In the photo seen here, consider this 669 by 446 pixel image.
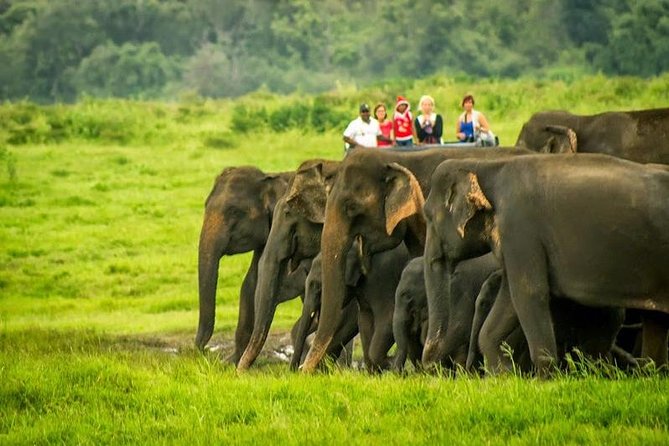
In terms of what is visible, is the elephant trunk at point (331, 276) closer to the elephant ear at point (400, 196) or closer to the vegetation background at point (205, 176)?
the elephant ear at point (400, 196)

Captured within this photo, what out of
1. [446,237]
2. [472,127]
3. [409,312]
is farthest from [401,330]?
[472,127]

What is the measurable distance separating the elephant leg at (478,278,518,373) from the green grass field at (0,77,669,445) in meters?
0.54

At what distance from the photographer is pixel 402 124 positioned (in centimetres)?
1852

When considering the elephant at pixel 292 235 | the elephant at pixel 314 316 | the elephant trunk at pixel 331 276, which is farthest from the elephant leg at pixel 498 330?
the elephant at pixel 292 235

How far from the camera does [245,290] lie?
658 inches

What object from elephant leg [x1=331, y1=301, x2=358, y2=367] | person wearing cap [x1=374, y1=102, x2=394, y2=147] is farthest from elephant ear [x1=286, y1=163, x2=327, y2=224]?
person wearing cap [x1=374, y1=102, x2=394, y2=147]

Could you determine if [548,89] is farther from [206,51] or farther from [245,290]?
[206,51]

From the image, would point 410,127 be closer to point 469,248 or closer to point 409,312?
point 409,312

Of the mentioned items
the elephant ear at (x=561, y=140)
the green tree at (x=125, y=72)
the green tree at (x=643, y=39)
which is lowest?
the green tree at (x=125, y=72)

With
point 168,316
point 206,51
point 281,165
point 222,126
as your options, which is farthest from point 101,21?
point 168,316

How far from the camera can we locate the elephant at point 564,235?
1041 centimetres

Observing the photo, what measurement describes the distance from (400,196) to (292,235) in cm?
177

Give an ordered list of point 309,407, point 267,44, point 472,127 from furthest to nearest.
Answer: point 267,44 → point 472,127 → point 309,407

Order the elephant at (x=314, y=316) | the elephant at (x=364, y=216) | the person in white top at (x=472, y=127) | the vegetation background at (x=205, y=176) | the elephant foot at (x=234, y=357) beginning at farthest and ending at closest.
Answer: the person in white top at (x=472, y=127) < the elephant foot at (x=234, y=357) < the elephant at (x=314, y=316) < the elephant at (x=364, y=216) < the vegetation background at (x=205, y=176)
